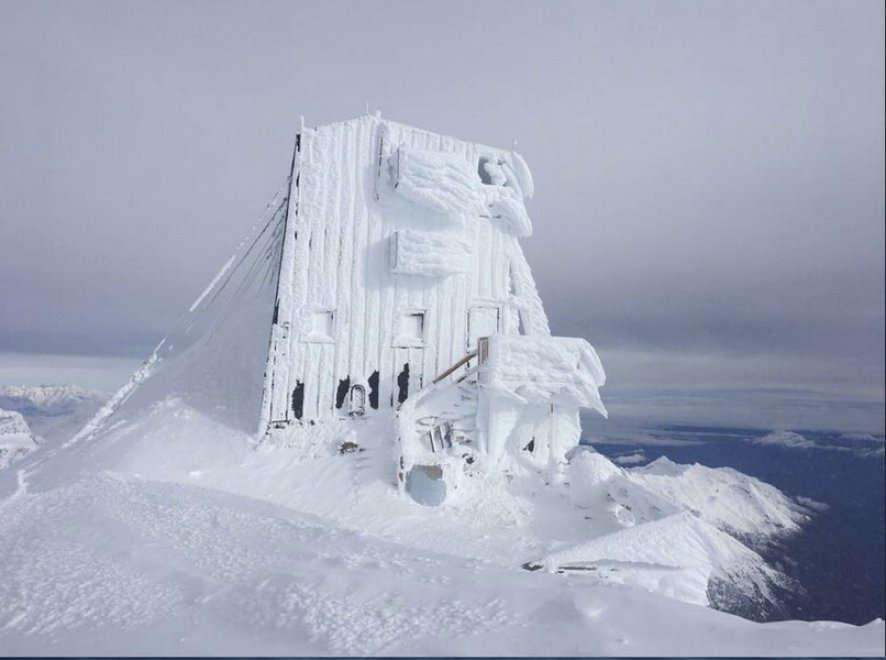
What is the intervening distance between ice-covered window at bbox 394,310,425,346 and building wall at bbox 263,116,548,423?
0.09 metres

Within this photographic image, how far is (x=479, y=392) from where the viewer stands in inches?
667

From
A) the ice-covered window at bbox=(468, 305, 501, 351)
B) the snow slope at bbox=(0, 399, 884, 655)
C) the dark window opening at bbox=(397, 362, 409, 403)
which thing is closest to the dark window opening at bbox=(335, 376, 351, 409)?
the snow slope at bbox=(0, 399, 884, 655)

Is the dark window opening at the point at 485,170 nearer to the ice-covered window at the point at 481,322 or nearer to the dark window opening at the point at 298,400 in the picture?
the ice-covered window at the point at 481,322

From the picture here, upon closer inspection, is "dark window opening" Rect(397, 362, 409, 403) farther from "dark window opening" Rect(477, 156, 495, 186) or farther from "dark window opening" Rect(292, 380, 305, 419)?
"dark window opening" Rect(477, 156, 495, 186)

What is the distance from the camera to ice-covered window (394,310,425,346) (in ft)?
63.2

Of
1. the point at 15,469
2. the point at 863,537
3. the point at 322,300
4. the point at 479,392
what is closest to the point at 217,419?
the point at 322,300

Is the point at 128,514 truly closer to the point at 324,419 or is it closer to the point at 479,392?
the point at 324,419

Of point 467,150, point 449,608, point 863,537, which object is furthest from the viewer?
point 863,537

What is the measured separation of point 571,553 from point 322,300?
1210 centimetres

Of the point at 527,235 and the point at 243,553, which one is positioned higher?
the point at 527,235

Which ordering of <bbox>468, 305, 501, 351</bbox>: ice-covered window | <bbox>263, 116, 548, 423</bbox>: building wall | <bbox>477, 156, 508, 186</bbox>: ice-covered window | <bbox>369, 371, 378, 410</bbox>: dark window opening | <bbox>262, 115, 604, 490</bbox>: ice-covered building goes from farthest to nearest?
1. <bbox>477, 156, 508, 186</bbox>: ice-covered window
2. <bbox>468, 305, 501, 351</bbox>: ice-covered window
3. <bbox>369, 371, 378, 410</bbox>: dark window opening
4. <bbox>263, 116, 548, 423</bbox>: building wall
5. <bbox>262, 115, 604, 490</bbox>: ice-covered building

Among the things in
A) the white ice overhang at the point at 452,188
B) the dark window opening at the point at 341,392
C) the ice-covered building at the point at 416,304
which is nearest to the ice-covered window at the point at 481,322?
the ice-covered building at the point at 416,304

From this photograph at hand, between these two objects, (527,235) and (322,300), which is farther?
(527,235)

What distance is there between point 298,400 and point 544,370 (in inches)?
341
